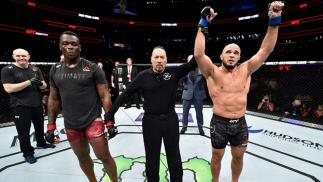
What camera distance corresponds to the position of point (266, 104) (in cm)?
570

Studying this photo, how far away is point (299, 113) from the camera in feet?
16.6

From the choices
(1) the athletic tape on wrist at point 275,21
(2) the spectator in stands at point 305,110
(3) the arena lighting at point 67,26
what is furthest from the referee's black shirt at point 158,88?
(3) the arena lighting at point 67,26

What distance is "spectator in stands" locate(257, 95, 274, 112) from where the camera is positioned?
5609 mm

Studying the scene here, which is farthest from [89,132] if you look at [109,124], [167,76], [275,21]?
[275,21]

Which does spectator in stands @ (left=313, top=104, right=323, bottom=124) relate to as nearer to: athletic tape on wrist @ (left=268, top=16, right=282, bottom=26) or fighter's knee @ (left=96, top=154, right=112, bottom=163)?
athletic tape on wrist @ (left=268, top=16, right=282, bottom=26)

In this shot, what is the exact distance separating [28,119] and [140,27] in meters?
12.5

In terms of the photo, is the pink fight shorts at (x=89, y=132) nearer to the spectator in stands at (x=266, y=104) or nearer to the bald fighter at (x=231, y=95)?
Result: the bald fighter at (x=231, y=95)

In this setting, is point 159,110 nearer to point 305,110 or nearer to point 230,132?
point 230,132

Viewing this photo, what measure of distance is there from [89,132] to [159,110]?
A: 2.23 feet

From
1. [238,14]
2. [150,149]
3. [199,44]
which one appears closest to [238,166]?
[150,149]

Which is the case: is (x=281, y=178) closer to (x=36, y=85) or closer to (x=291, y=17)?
(x=36, y=85)

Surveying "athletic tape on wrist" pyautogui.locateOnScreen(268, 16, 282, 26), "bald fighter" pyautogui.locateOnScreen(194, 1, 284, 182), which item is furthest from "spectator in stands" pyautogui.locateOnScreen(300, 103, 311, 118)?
"athletic tape on wrist" pyautogui.locateOnScreen(268, 16, 282, 26)

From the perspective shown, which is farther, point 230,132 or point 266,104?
point 266,104

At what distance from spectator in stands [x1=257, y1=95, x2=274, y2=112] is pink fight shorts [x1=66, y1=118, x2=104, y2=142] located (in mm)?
5145
